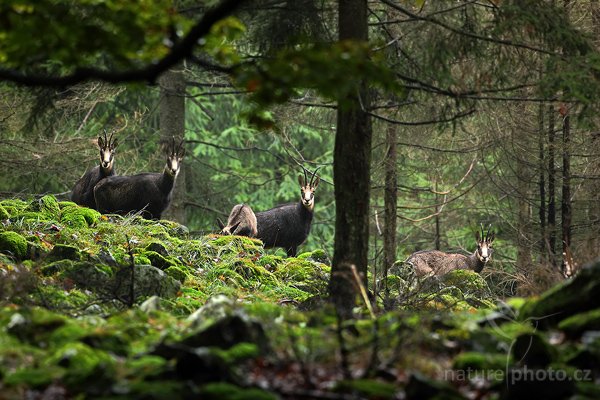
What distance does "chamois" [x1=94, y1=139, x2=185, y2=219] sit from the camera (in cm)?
A: 1662

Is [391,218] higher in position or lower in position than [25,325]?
higher

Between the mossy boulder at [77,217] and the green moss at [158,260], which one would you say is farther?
the mossy boulder at [77,217]

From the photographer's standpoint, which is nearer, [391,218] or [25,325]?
[25,325]

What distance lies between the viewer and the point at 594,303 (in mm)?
6969

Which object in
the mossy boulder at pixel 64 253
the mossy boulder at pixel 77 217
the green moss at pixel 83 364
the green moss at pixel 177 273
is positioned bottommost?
the green moss at pixel 83 364

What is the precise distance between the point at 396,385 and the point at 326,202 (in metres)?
22.3

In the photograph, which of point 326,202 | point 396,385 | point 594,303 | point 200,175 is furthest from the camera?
point 326,202

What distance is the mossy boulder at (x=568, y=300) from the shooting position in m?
6.90

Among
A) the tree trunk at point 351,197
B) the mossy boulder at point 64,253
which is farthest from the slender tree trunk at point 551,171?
the mossy boulder at point 64,253

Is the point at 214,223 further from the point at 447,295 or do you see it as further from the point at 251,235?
the point at 447,295

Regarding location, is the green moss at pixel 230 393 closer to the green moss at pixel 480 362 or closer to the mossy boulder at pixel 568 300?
the green moss at pixel 480 362

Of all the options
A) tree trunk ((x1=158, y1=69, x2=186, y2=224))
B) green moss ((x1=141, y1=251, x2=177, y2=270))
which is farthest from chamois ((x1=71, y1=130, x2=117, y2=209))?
green moss ((x1=141, y1=251, x2=177, y2=270))

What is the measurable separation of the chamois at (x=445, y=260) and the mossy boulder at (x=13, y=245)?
7430 mm

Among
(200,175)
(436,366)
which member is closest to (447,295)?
(436,366)
